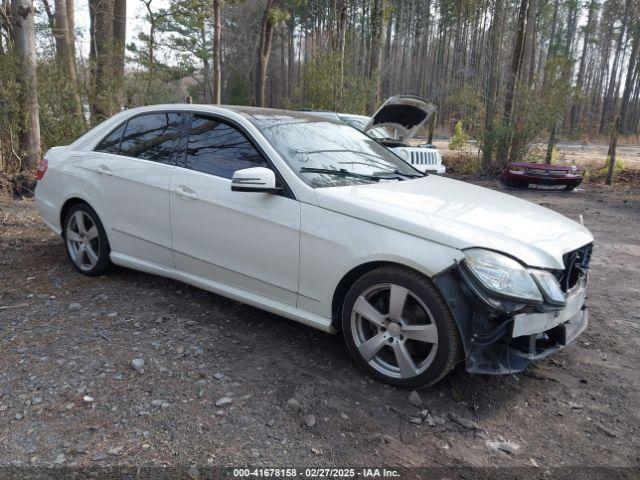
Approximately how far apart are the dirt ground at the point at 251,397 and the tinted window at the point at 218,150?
3.85ft

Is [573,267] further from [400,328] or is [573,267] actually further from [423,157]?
[423,157]

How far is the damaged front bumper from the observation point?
2.74 meters

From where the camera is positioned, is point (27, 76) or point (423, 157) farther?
point (423, 157)

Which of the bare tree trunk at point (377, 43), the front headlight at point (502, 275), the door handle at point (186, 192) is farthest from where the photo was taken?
the bare tree trunk at point (377, 43)

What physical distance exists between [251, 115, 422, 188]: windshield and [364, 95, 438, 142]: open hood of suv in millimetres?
5955

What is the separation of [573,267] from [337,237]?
151cm

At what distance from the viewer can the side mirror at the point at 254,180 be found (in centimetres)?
327

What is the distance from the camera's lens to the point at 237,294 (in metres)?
3.69

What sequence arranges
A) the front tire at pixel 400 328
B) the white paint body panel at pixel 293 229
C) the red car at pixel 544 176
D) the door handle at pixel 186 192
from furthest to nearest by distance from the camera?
the red car at pixel 544 176 < the door handle at pixel 186 192 < the white paint body panel at pixel 293 229 < the front tire at pixel 400 328

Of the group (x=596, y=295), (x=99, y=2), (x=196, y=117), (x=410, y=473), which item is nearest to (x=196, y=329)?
(x=196, y=117)

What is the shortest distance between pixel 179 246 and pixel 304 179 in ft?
4.08

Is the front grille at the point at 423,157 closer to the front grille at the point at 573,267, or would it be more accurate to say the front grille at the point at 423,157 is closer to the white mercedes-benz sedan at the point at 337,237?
the white mercedes-benz sedan at the point at 337,237

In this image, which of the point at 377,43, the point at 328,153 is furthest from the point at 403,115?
the point at 377,43

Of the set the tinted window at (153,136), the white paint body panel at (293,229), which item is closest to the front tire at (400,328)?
the white paint body panel at (293,229)
